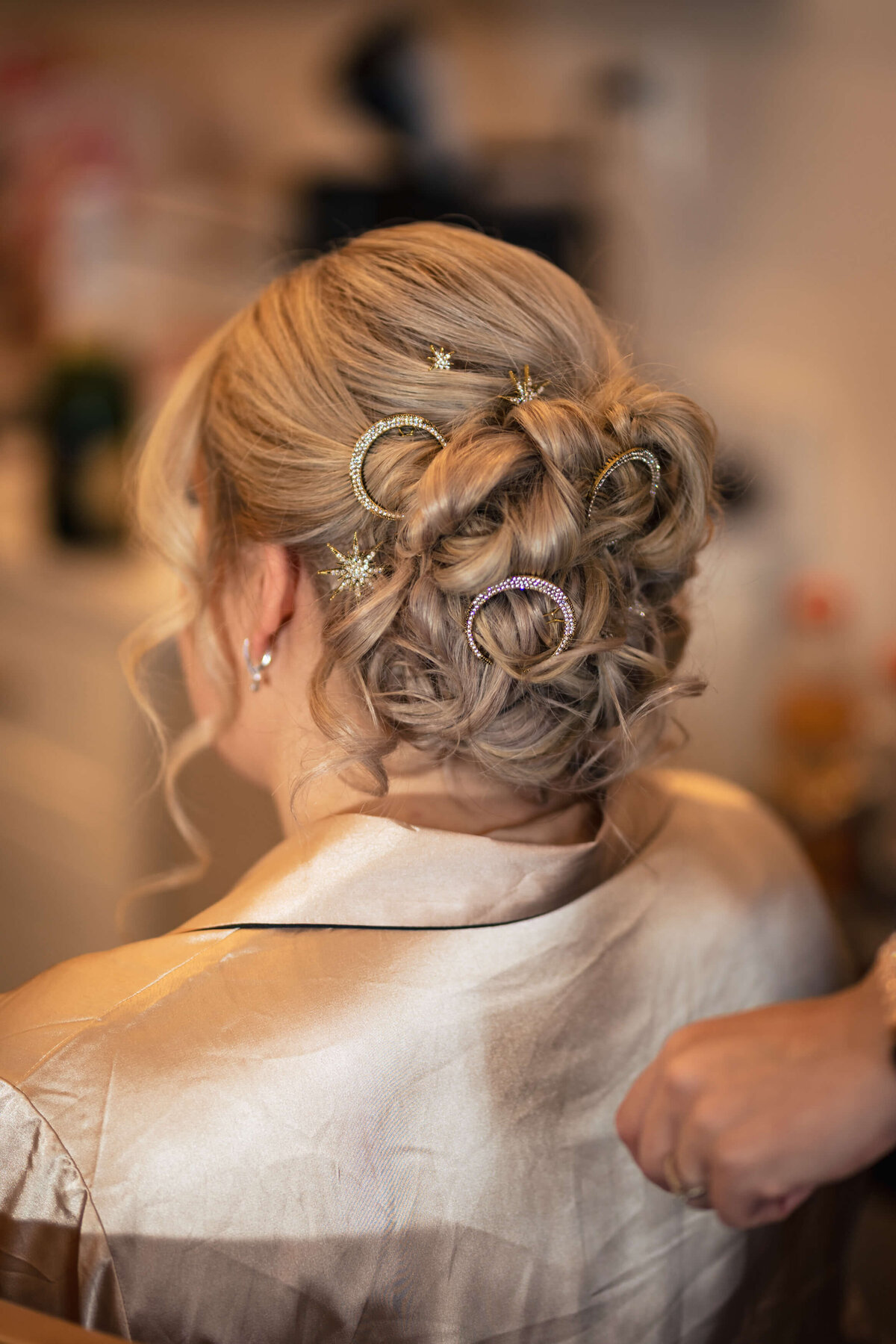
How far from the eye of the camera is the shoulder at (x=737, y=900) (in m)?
0.66

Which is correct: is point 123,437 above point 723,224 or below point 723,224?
below

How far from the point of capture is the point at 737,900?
→ 2.25ft

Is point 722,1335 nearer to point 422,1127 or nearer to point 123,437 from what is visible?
point 422,1127

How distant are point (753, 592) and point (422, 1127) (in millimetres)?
1043

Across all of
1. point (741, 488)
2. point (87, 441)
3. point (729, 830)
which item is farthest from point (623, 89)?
point (729, 830)

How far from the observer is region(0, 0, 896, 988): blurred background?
52.2 inches

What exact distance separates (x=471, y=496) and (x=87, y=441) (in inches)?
44.6

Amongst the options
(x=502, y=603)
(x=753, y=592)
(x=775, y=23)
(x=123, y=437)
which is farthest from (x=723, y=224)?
(x=502, y=603)

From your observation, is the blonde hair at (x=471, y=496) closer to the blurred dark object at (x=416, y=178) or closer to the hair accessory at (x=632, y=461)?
the hair accessory at (x=632, y=461)

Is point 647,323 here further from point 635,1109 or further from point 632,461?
point 635,1109

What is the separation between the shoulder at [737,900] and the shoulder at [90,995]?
29 centimetres

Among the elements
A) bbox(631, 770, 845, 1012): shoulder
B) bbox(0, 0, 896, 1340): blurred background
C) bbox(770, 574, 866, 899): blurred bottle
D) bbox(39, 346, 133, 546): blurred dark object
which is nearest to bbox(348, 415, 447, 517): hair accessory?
bbox(631, 770, 845, 1012): shoulder

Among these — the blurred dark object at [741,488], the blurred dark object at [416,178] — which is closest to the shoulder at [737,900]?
the blurred dark object at [741,488]

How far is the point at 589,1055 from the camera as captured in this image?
0.58 meters
